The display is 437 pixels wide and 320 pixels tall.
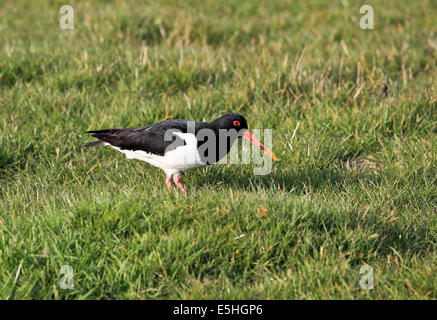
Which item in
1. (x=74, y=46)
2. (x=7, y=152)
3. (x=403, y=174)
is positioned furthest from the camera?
(x=74, y=46)

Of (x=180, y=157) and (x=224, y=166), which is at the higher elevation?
(x=180, y=157)

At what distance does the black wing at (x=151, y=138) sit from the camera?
16.7ft

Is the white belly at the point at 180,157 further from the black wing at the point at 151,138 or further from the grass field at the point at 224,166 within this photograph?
the grass field at the point at 224,166

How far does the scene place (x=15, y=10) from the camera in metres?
10.0

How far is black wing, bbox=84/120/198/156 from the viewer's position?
16.7 ft

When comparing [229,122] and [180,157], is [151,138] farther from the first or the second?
[229,122]

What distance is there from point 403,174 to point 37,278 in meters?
3.57

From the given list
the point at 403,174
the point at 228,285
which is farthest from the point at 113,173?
the point at 403,174

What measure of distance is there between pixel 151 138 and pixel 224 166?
34.3 inches

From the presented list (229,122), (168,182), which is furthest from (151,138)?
(229,122)

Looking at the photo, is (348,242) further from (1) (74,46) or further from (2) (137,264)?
(1) (74,46)

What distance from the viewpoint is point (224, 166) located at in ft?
18.4

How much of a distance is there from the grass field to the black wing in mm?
361
